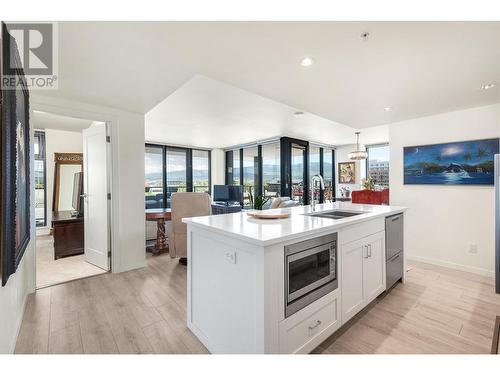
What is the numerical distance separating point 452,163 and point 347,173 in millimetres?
4815

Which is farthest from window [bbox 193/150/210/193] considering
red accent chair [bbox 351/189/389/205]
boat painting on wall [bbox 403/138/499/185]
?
boat painting on wall [bbox 403/138/499/185]

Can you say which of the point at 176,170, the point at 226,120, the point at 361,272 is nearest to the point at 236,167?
the point at 176,170

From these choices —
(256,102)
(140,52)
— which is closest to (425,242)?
(256,102)

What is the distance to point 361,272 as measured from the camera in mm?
2021

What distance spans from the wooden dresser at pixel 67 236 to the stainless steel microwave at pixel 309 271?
3.86 m

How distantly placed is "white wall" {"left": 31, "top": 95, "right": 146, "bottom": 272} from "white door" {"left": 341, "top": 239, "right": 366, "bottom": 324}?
2720 mm

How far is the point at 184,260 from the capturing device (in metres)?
3.51

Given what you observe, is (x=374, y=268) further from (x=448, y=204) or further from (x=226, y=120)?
(x=226, y=120)

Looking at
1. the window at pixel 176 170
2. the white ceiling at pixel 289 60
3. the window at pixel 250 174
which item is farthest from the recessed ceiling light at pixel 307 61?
the window at pixel 176 170

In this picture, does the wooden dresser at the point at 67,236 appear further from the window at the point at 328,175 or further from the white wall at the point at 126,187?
the window at the point at 328,175

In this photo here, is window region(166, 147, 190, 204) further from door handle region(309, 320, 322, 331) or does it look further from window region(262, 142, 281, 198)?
door handle region(309, 320, 322, 331)
